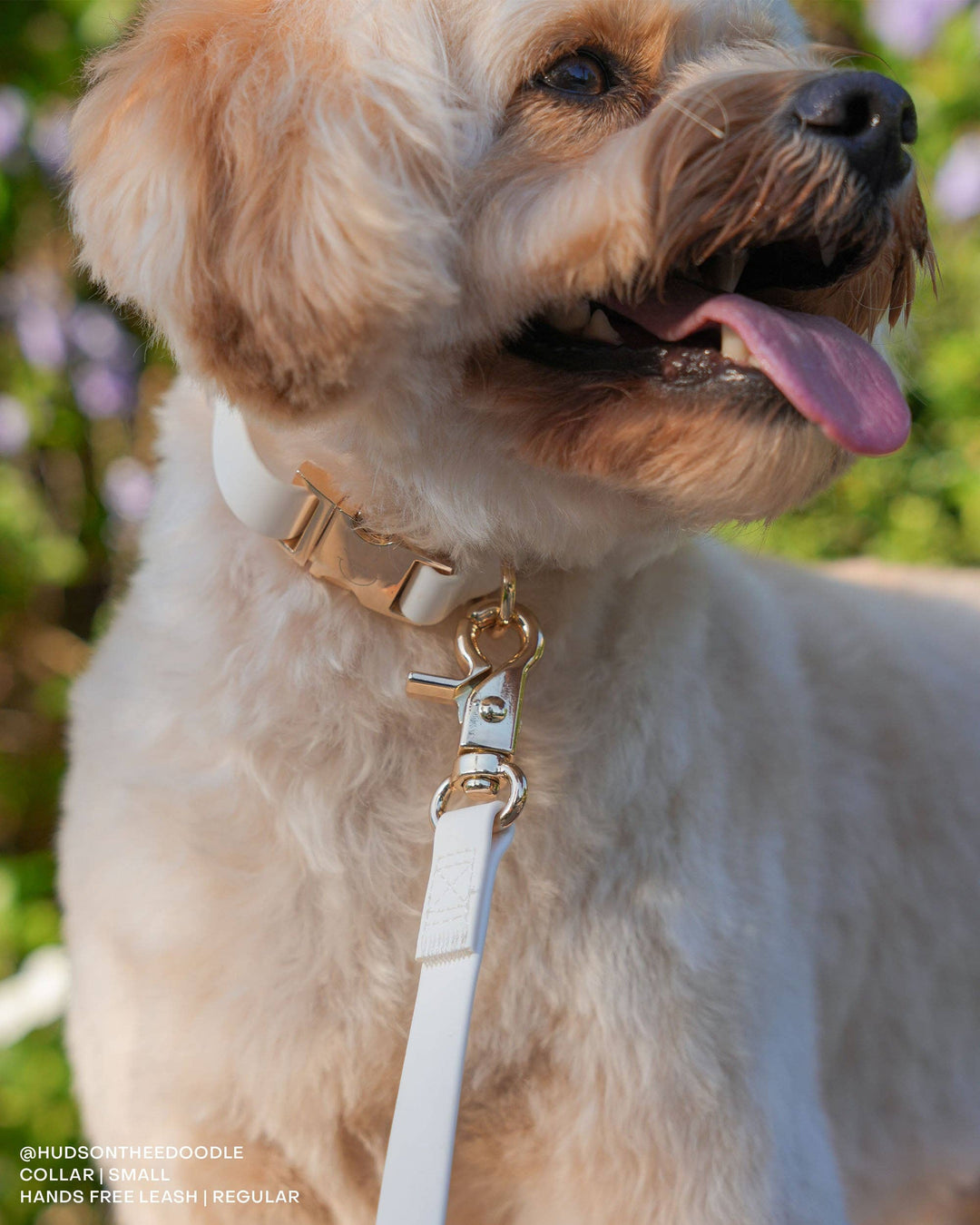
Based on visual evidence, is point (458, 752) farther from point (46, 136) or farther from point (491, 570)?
point (46, 136)

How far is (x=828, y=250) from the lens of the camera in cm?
109

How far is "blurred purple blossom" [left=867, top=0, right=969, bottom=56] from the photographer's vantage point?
3.38m

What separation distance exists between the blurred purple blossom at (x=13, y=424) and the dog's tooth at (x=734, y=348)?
7.20ft

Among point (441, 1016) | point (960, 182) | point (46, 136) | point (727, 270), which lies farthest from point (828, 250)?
point (960, 182)

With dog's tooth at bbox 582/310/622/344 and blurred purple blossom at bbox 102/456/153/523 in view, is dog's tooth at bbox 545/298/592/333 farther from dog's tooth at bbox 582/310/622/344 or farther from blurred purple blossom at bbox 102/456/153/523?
blurred purple blossom at bbox 102/456/153/523

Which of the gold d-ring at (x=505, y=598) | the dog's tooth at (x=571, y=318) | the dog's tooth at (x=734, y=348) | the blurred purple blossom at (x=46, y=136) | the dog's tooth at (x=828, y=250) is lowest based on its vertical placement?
the blurred purple blossom at (x=46, y=136)

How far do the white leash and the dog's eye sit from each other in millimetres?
422

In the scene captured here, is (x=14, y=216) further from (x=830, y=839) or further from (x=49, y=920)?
(x=830, y=839)

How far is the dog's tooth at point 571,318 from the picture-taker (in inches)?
44.4

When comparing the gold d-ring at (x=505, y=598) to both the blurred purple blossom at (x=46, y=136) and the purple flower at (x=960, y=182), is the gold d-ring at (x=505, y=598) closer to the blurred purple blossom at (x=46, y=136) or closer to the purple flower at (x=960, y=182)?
the blurred purple blossom at (x=46, y=136)

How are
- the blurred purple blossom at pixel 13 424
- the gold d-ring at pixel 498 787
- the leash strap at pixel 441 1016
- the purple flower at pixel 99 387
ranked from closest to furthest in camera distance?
the leash strap at pixel 441 1016
the gold d-ring at pixel 498 787
the blurred purple blossom at pixel 13 424
the purple flower at pixel 99 387

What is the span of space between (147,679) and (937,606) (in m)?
1.34

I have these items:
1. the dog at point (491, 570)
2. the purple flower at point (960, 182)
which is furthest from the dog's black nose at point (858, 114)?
the purple flower at point (960, 182)

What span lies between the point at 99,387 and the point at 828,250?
226 cm
